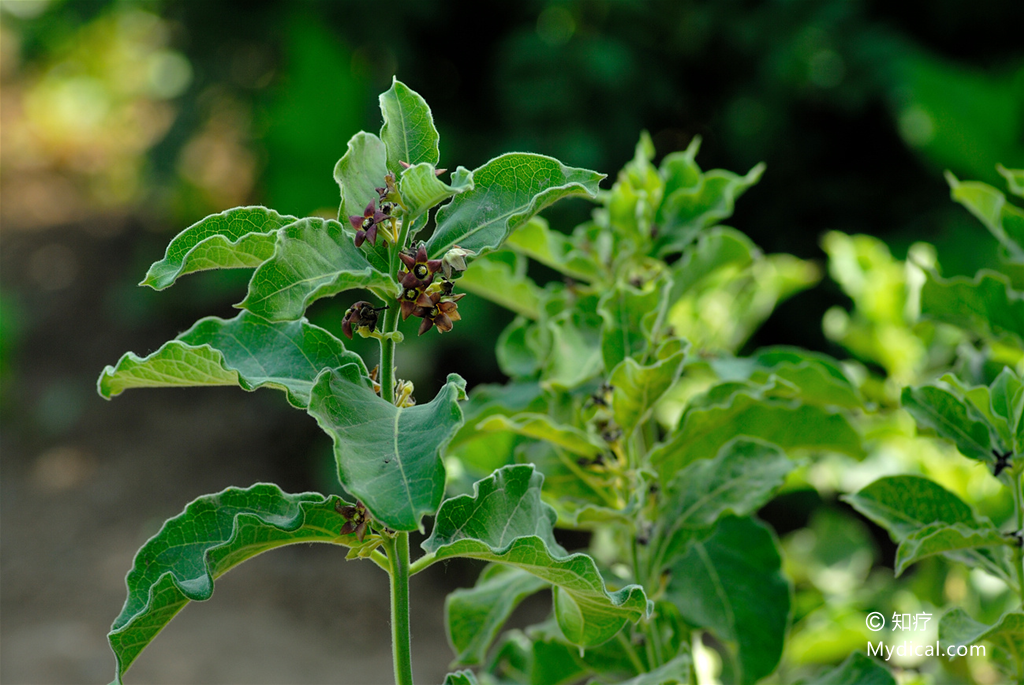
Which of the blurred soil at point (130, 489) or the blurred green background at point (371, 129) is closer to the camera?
the blurred green background at point (371, 129)

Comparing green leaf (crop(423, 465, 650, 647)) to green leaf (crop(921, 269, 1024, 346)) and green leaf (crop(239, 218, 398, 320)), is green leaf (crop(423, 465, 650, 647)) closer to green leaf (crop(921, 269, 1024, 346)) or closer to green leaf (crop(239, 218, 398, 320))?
green leaf (crop(239, 218, 398, 320))

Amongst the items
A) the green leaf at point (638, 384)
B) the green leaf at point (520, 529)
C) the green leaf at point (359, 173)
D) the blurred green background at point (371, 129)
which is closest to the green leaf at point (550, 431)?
the green leaf at point (638, 384)

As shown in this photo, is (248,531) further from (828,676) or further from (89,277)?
(89,277)

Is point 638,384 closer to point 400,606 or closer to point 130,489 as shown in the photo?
point 400,606

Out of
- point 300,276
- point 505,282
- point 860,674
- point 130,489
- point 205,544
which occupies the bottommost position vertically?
point 130,489

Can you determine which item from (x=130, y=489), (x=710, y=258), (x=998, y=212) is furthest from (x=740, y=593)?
(x=130, y=489)

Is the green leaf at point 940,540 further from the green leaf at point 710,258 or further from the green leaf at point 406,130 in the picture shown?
the green leaf at point 406,130
